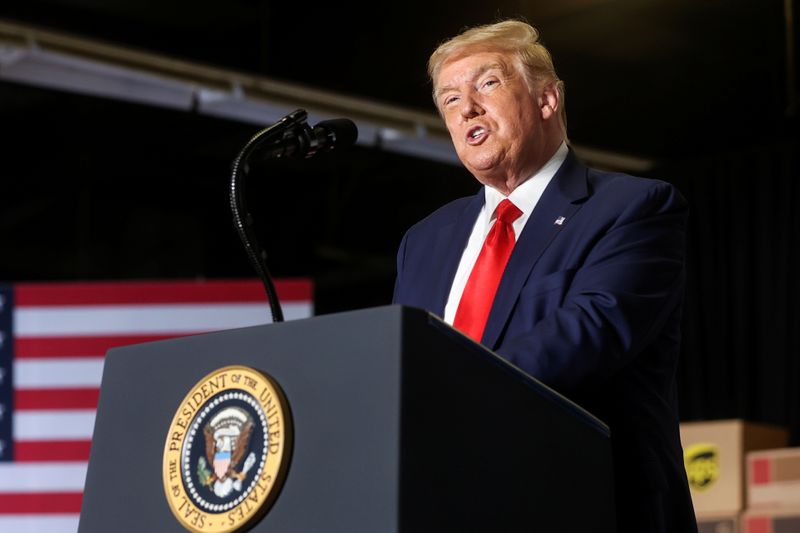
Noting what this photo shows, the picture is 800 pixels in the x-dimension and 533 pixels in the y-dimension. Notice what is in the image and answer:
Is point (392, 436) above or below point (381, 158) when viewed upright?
below

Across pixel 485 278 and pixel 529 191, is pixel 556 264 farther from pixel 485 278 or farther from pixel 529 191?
pixel 529 191

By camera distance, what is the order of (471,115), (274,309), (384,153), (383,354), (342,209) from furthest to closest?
(342,209)
(384,153)
(471,115)
(274,309)
(383,354)

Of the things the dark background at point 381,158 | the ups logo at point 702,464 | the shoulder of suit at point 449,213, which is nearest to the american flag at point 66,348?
the dark background at point 381,158

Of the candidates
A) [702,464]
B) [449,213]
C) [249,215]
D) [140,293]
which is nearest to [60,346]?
[140,293]

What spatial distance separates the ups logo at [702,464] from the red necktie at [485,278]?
10.6 ft

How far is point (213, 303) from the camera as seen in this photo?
168 inches

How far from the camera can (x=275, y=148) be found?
156 centimetres

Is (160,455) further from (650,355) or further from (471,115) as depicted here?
(471,115)

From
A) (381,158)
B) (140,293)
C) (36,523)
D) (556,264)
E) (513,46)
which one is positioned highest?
(381,158)

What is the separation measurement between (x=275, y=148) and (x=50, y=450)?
2838mm

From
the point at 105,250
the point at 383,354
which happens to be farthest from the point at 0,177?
the point at 383,354

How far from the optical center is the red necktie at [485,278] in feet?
5.18

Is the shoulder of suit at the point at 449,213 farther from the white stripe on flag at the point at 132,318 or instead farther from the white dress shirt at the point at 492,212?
the white stripe on flag at the point at 132,318

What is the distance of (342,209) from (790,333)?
305 centimetres
